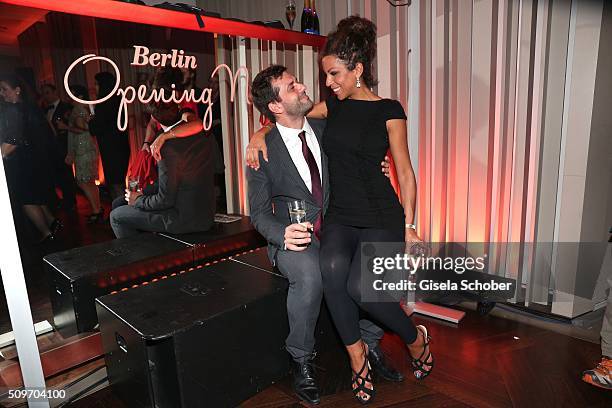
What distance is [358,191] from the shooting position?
6.70 ft

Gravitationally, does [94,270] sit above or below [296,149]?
below

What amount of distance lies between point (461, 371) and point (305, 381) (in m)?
0.79

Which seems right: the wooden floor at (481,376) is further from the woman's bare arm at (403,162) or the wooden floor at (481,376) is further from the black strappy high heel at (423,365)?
the woman's bare arm at (403,162)

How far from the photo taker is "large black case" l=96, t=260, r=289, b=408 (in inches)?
68.7

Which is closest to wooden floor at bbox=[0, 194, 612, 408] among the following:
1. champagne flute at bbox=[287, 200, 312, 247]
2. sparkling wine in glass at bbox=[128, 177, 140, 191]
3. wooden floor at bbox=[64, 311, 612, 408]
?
wooden floor at bbox=[64, 311, 612, 408]

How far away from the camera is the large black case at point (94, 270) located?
6.93ft

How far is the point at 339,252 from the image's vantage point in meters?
1.97

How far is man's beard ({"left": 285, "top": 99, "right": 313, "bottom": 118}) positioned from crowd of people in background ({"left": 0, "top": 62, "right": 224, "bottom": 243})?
2.48 feet

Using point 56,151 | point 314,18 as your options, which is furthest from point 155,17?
point 314,18

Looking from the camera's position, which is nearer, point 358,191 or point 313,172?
point 358,191

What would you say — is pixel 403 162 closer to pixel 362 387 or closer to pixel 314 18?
pixel 362 387

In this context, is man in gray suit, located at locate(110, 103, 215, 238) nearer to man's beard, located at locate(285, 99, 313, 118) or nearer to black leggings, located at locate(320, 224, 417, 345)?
man's beard, located at locate(285, 99, 313, 118)

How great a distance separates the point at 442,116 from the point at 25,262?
249 centimetres

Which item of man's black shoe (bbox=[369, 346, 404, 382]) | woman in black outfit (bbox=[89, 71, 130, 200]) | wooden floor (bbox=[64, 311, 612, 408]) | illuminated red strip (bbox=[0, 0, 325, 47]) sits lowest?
wooden floor (bbox=[64, 311, 612, 408])
